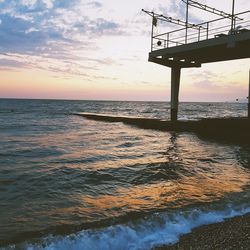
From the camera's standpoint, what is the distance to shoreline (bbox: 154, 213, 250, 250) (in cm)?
563

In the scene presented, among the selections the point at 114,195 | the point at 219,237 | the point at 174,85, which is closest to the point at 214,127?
the point at 174,85

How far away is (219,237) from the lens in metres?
6.00

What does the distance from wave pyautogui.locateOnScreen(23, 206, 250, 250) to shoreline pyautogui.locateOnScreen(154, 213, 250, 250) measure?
208mm

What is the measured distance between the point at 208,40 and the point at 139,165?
13163mm

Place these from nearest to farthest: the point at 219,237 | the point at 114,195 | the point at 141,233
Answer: the point at 219,237 → the point at 141,233 → the point at 114,195

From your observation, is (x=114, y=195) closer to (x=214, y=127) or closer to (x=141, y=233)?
(x=141, y=233)

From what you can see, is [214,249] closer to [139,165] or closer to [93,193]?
[93,193]

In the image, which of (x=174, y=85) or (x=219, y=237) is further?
(x=174, y=85)

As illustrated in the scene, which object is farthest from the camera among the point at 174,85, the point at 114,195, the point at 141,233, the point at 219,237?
the point at 174,85

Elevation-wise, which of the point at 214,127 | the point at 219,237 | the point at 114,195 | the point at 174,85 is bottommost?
the point at 114,195

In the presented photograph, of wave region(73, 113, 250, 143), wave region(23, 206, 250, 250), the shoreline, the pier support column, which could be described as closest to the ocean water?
wave region(23, 206, 250, 250)

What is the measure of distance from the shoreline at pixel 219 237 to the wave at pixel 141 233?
0.68ft

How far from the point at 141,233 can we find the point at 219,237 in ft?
5.12

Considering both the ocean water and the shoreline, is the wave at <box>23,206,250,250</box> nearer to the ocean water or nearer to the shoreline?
the ocean water
